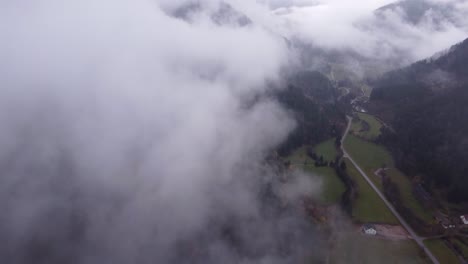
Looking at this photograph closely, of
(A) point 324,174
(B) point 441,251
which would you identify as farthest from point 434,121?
(B) point 441,251

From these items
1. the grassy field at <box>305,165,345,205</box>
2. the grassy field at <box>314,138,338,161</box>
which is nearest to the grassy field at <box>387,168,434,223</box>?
the grassy field at <box>305,165,345,205</box>

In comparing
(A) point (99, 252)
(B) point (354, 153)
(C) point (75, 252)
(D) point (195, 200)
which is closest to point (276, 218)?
(D) point (195, 200)

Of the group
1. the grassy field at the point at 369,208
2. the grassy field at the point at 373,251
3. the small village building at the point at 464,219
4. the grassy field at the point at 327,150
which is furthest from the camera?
the grassy field at the point at 327,150

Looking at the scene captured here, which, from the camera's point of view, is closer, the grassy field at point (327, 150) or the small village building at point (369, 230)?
the small village building at point (369, 230)

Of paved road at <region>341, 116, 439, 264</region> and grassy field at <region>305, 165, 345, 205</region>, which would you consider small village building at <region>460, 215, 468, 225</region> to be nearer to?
paved road at <region>341, 116, 439, 264</region>

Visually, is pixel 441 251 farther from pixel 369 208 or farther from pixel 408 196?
pixel 408 196

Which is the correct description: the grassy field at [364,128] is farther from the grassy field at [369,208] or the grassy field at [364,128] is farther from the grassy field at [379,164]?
the grassy field at [369,208]

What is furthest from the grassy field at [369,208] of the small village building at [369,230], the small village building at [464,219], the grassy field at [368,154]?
the small village building at [464,219]
